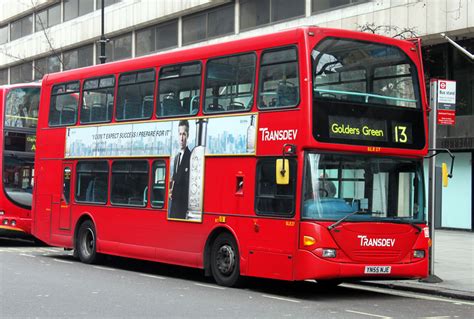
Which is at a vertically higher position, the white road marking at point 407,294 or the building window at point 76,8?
the building window at point 76,8

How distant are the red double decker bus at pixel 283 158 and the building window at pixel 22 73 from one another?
120ft

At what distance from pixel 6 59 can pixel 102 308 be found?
153 ft

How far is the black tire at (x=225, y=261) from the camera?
43.2ft

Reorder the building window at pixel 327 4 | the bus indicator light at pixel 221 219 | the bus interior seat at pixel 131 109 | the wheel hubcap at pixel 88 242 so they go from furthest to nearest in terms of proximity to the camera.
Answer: the building window at pixel 327 4 → the wheel hubcap at pixel 88 242 → the bus interior seat at pixel 131 109 → the bus indicator light at pixel 221 219

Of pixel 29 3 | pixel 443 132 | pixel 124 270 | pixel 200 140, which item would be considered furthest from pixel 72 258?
pixel 29 3

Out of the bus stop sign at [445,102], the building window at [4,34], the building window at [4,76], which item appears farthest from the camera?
the building window at [4,34]

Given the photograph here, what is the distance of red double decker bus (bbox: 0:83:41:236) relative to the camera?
2184 cm

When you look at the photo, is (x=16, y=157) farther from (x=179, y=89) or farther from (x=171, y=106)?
(x=179, y=89)

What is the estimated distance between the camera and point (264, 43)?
1298 cm

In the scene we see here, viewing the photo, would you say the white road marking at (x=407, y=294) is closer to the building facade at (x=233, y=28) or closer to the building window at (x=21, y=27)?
the building facade at (x=233, y=28)

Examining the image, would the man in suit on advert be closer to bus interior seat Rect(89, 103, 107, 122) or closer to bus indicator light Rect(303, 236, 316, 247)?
bus interior seat Rect(89, 103, 107, 122)

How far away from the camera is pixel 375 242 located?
40.1ft

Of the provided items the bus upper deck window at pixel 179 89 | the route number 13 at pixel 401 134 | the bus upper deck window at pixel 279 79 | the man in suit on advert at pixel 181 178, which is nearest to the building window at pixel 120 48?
the bus upper deck window at pixel 179 89

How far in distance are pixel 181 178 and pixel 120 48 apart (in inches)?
1122
